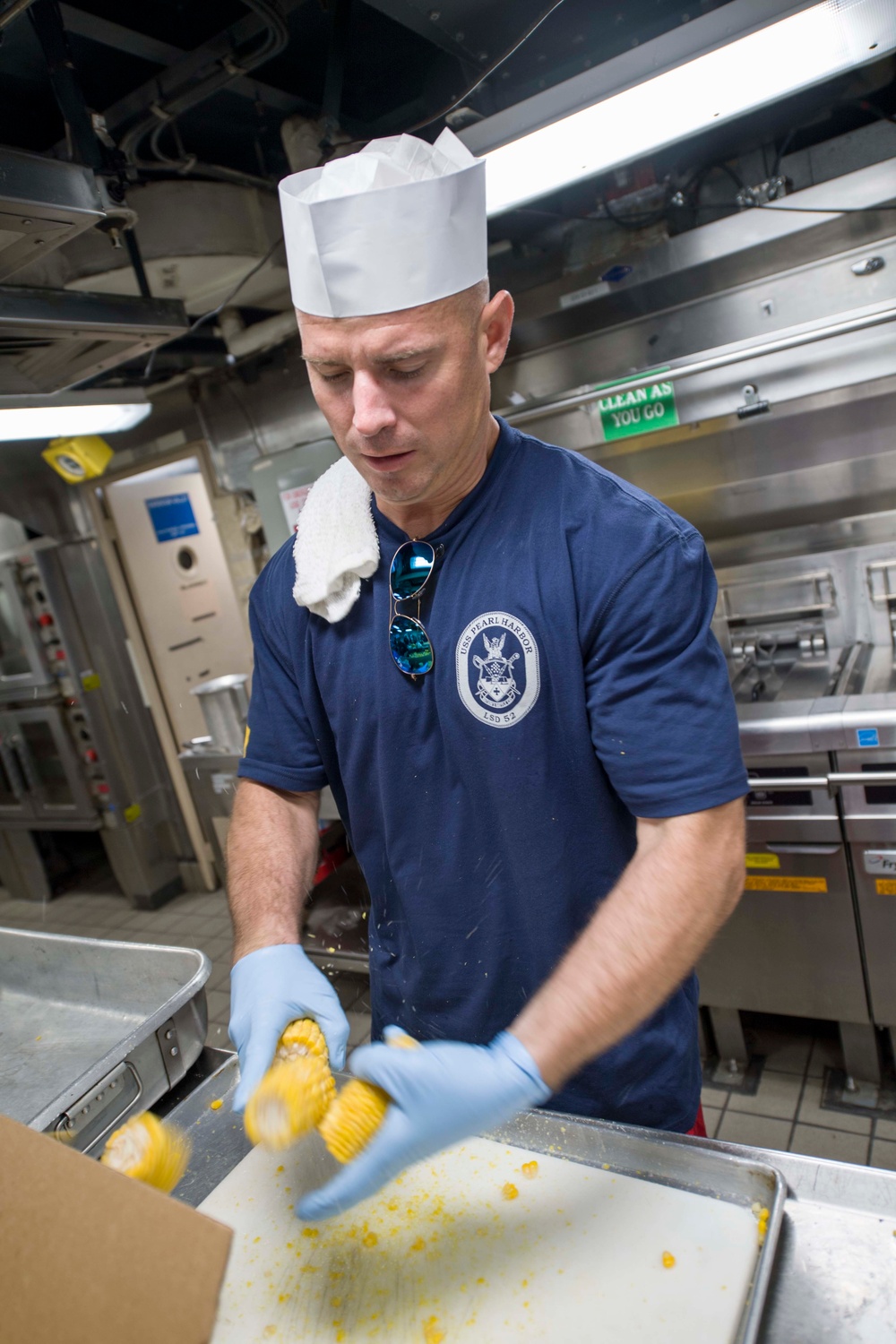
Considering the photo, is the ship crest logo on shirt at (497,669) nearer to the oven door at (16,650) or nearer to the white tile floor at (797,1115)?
the white tile floor at (797,1115)

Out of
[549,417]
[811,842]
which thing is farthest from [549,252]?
[811,842]

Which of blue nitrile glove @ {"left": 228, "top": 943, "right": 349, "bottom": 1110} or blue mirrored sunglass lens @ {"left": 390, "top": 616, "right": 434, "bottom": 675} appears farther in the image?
blue mirrored sunglass lens @ {"left": 390, "top": 616, "right": 434, "bottom": 675}

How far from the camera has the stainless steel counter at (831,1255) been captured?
2.40 feet

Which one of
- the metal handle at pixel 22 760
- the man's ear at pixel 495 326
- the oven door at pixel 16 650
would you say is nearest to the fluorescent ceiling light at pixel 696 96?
the man's ear at pixel 495 326

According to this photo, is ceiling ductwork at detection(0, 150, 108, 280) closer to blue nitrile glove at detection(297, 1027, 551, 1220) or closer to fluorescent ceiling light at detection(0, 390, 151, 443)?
fluorescent ceiling light at detection(0, 390, 151, 443)

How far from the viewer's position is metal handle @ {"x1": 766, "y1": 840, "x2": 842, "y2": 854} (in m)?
2.26

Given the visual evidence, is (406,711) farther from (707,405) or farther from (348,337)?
(707,405)

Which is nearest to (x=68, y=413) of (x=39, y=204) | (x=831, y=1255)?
(x=39, y=204)

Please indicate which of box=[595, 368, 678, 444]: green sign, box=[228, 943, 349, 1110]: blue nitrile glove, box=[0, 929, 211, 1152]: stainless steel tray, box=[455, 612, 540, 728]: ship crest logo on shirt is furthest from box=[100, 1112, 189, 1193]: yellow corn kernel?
box=[595, 368, 678, 444]: green sign

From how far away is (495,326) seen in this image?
113 centimetres

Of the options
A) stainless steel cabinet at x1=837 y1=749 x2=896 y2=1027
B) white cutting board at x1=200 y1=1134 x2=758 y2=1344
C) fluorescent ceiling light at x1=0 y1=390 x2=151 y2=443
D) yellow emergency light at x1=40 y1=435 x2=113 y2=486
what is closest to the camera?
white cutting board at x1=200 y1=1134 x2=758 y2=1344

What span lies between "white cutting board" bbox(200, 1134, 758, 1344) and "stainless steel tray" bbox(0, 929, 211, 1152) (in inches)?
10.0

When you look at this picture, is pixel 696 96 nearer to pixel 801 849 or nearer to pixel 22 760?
pixel 801 849

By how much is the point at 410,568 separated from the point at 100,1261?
2.70ft
